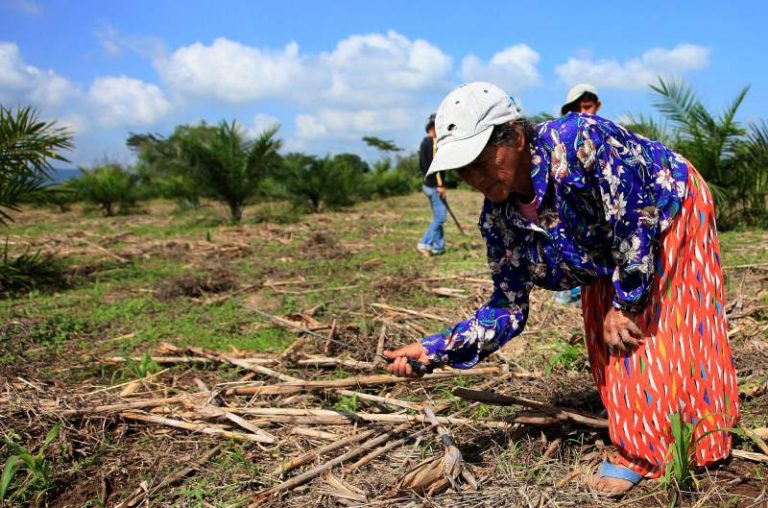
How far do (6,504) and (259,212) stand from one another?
1261 cm

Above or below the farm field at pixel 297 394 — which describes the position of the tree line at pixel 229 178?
above

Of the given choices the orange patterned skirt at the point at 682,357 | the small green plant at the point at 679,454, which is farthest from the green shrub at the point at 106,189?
the small green plant at the point at 679,454

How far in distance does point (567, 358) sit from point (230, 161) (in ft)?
34.0

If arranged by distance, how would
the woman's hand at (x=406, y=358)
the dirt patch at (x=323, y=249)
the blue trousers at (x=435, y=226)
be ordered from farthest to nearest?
the dirt patch at (x=323, y=249), the blue trousers at (x=435, y=226), the woman's hand at (x=406, y=358)

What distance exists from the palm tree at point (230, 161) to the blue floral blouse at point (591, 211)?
36.9 ft

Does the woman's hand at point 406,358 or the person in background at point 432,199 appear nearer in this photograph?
the woman's hand at point 406,358

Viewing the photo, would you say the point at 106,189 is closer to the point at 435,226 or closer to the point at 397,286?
the point at 435,226

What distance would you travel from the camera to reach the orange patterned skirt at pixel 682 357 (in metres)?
2.13

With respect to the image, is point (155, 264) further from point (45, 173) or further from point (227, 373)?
point (227, 373)

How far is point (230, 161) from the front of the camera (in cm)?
1277

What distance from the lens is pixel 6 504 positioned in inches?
99.3

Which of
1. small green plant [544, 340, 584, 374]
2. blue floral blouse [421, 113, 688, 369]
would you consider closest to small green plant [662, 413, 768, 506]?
blue floral blouse [421, 113, 688, 369]

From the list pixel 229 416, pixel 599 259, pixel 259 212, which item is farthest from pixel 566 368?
pixel 259 212

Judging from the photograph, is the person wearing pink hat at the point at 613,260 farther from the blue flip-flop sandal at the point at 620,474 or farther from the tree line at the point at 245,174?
the tree line at the point at 245,174
